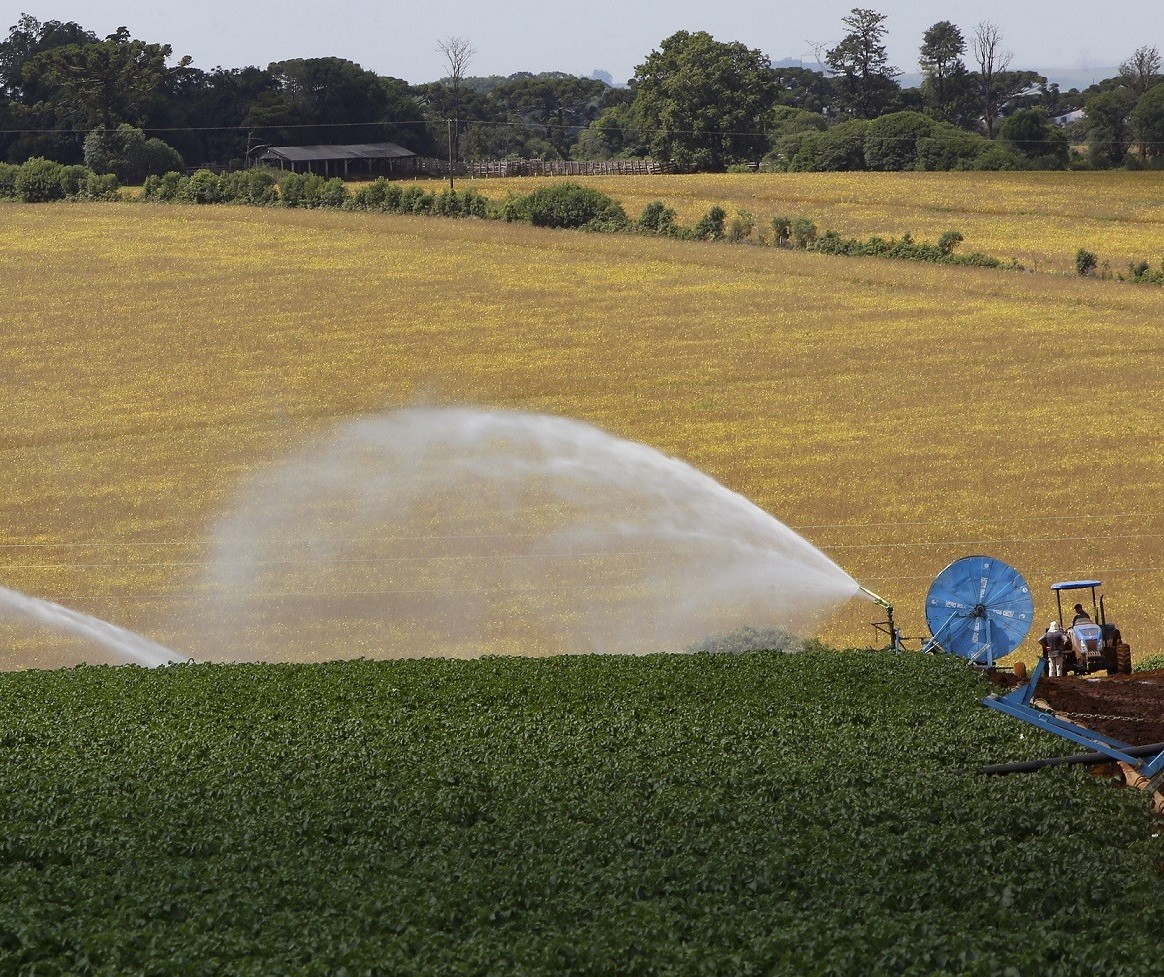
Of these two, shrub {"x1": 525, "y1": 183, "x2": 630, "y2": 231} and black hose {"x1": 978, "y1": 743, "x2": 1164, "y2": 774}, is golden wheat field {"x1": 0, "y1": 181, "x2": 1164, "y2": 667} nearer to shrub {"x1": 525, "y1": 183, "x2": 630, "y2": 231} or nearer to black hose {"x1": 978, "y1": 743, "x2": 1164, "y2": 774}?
shrub {"x1": 525, "y1": 183, "x2": 630, "y2": 231}

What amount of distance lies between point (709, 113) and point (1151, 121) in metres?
29.7

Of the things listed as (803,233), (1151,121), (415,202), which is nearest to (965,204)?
(803,233)

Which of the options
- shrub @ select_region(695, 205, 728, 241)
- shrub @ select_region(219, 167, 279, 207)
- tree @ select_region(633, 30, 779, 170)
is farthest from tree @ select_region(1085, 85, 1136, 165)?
shrub @ select_region(219, 167, 279, 207)

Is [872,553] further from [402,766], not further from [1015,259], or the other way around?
[1015,259]

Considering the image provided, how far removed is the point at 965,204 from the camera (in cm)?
7662

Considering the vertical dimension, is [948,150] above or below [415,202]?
above

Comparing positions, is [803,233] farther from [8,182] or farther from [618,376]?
[8,182]

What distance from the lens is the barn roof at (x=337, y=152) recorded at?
333ft

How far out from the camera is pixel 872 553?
37.0m

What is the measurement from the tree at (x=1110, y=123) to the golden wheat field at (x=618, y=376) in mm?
23558

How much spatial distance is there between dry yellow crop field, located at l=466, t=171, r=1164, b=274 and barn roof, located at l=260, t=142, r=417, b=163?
18.2 metres

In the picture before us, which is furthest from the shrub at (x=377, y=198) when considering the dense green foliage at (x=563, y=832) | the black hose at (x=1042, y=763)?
the black hose at (x=1042, y=763)

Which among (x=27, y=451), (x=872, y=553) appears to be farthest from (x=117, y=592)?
(x=872, y=553)

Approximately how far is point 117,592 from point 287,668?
48.2 feet
